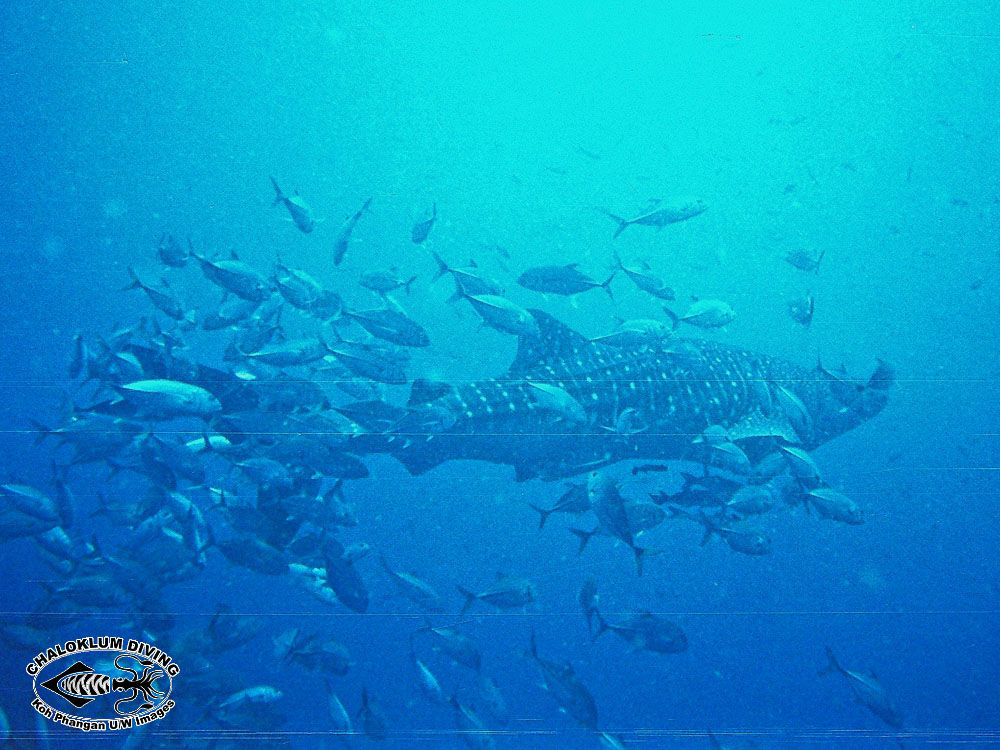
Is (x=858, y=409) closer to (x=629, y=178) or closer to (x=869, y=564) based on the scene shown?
(x=869, y=564)

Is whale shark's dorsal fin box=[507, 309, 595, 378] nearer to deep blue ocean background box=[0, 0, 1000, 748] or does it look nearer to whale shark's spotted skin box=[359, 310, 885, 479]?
whale shark's spotted skin box=[359, 310, 885, 479]

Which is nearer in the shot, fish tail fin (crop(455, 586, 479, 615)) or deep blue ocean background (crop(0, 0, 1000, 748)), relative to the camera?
fish tail fin (crop(455, 586, 479, 615))

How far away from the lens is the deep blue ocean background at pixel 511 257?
2855 mm

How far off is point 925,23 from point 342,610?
539cm

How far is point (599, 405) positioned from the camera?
2.74 meters

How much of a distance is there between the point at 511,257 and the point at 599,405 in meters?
1.41

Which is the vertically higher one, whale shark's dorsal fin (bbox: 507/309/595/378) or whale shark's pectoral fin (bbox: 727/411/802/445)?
whale shark's dorsal fin (bbox: 507/309/595/378)

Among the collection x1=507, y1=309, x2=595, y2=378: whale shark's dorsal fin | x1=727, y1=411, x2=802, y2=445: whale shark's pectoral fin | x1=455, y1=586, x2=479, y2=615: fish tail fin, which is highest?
x1=507, y1=309, x2=595, y2=378: whale shark's dorsal fin

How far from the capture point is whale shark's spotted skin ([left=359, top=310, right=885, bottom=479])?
2703 millimetres

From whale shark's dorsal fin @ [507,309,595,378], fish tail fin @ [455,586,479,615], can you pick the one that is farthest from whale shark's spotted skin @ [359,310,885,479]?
fish tail fin @ [455,586,479,615]

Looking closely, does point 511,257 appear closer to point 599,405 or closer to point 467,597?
point 599,405

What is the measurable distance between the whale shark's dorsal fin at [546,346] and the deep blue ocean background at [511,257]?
12 cm

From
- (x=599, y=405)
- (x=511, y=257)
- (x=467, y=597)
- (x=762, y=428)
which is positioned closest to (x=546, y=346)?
(x=599, y=405)

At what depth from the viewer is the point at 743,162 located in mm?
5051
